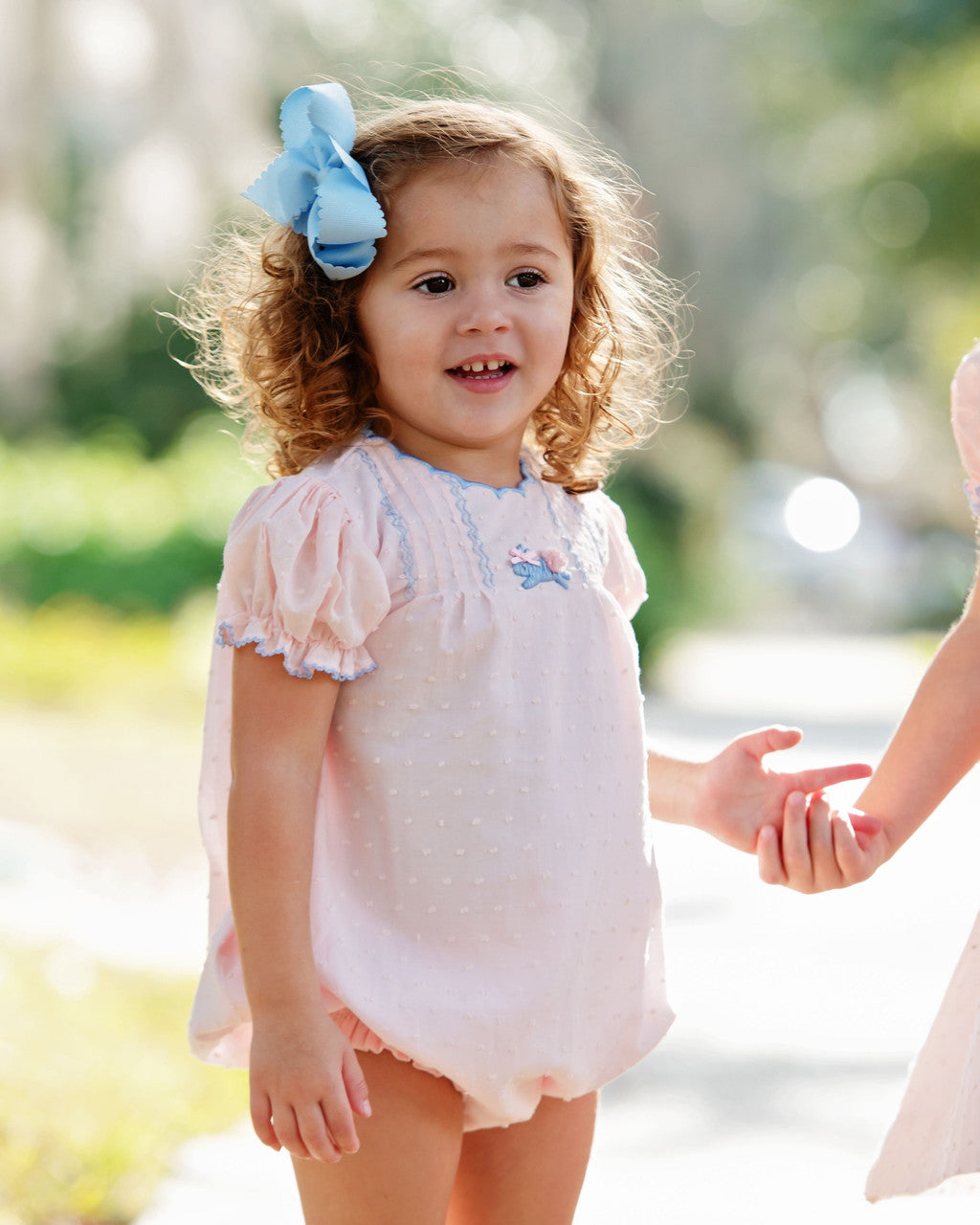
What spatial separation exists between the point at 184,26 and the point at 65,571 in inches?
415

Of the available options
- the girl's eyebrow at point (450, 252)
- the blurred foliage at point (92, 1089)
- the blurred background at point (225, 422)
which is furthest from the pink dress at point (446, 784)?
the blurred background at point (225, 422)

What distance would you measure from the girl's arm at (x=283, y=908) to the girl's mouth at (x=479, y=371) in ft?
1.35

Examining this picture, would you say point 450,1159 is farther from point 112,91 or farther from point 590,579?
point 112,91

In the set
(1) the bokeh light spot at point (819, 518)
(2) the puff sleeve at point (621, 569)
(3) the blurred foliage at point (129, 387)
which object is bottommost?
(2) the puff sleeve at point (621, 569)

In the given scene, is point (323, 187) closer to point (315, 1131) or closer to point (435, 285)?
point (435, 285)

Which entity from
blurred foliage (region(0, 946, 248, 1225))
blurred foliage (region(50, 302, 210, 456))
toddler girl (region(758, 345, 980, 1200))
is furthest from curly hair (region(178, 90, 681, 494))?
blurred foliage (region(50, 302, 210, 456))

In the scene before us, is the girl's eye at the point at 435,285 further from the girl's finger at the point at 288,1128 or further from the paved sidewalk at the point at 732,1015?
the girl's finger at the point at 288,1128

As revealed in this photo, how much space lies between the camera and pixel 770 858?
6.81 ft

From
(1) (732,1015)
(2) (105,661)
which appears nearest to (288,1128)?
(1) (732,1015)

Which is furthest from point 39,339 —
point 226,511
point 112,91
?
point 226,511

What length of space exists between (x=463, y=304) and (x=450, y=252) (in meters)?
0.06

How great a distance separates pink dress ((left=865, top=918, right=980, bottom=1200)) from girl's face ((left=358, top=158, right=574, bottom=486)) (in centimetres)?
84

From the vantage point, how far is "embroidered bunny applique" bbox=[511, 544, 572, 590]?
1.80 metres

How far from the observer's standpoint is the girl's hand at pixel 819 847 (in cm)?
201
